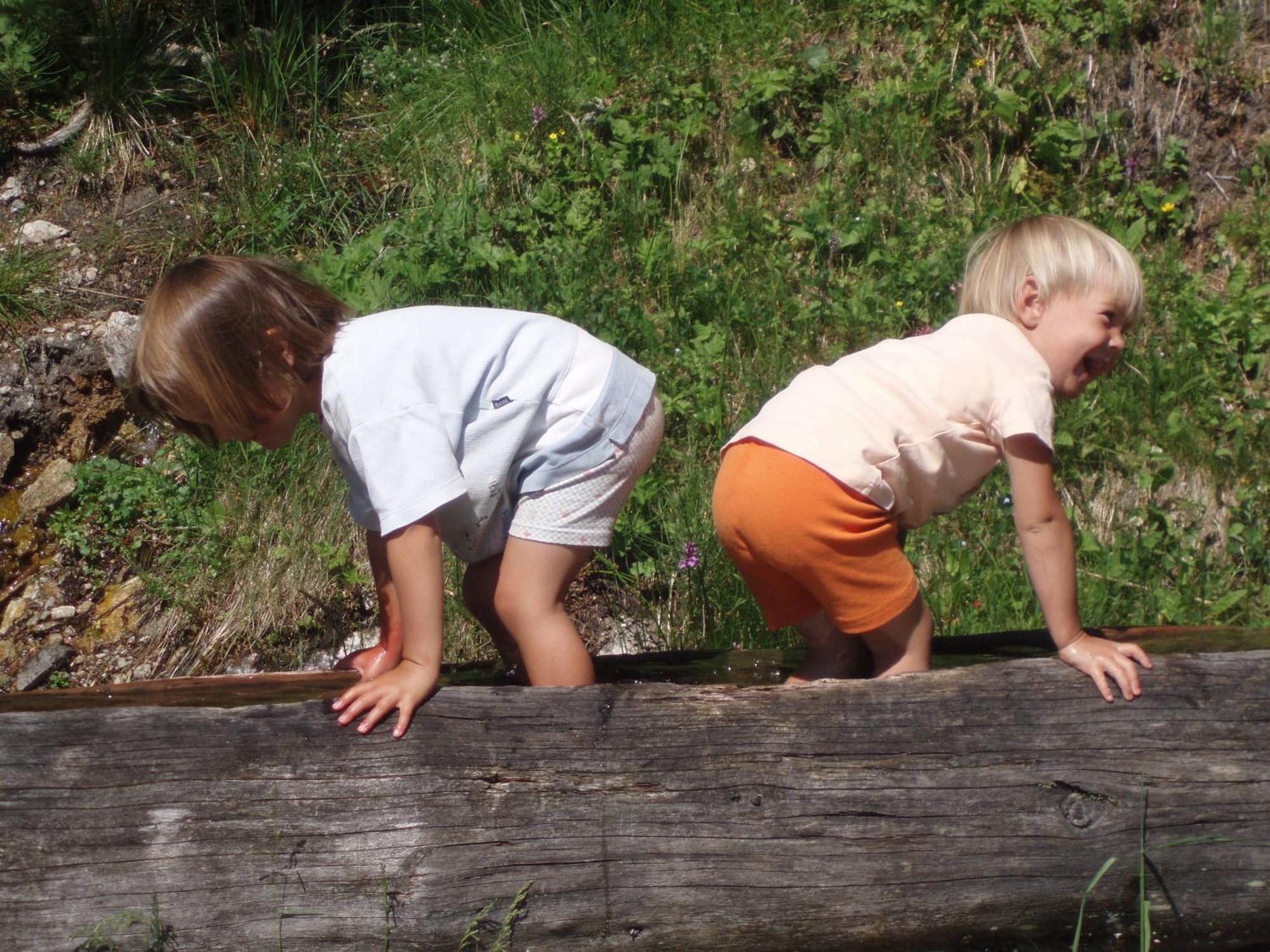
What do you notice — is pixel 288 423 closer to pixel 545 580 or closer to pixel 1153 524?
pixel 545 580

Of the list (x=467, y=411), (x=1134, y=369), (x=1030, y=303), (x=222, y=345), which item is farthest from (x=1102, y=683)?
(x=1134, y=369)

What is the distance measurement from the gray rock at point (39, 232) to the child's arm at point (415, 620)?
3740 millimetres

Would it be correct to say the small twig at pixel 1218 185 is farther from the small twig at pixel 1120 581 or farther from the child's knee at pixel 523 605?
the child's knee at pixel 523 605

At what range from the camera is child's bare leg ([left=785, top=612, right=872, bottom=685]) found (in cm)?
287

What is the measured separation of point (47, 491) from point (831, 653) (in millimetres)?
3269

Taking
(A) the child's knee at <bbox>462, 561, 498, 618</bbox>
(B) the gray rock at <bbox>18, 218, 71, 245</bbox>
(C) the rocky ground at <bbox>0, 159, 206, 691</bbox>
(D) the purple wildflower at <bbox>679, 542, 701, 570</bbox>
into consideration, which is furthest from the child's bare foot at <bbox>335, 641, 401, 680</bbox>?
(B) the gray rock at <bbox>18, 218, 71, 245</bbox>

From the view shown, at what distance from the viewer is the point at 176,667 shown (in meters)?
4.11

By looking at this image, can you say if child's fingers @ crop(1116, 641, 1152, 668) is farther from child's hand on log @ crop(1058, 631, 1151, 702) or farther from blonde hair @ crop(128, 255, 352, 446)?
blonde hair @ crop(128, 255, 352, 446)

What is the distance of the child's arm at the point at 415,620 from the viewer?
6.90ft

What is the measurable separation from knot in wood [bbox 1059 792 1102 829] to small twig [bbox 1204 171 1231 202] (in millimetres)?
3770

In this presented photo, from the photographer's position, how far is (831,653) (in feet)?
9.48

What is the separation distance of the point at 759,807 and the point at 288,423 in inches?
52.1

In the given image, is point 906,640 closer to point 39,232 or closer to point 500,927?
point 500,927

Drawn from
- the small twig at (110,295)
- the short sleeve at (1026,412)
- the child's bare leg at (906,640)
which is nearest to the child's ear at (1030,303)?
the short sleeve at (1026,412)
